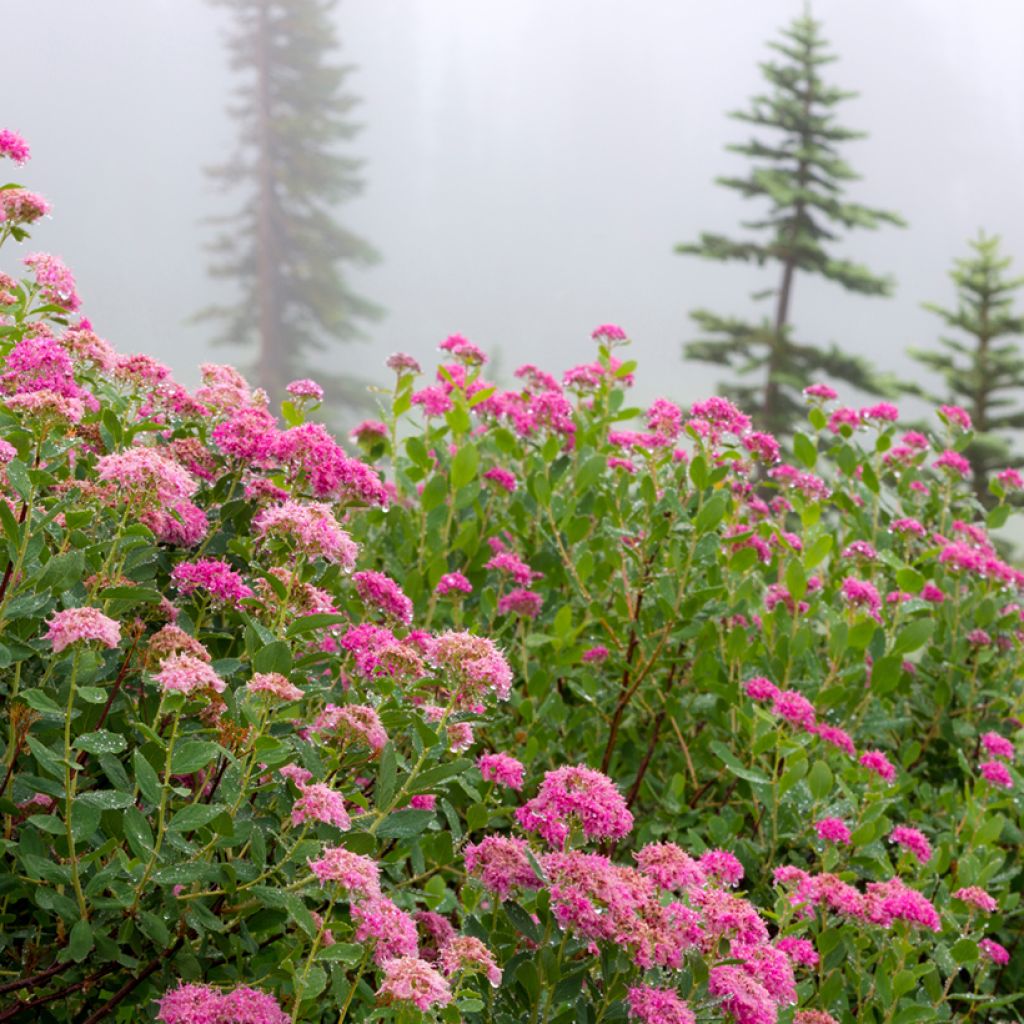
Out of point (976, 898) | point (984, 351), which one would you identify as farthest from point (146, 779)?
point (984, 351)

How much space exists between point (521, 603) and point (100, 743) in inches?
57.6

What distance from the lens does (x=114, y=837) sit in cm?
152

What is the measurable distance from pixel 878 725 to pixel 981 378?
15290mm

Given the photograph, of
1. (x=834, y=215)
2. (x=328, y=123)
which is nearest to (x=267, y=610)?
(x=834, y=215)

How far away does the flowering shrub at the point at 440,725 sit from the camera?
1.47 meters

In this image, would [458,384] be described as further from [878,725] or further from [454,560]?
[878,725]

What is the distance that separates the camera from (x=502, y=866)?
5.36 feet

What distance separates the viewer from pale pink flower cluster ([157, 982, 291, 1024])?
1.37 m

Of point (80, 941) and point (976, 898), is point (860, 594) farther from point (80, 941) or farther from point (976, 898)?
point (80, 941)

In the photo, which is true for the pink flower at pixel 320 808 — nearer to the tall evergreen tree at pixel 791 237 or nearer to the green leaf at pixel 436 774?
the green leaf at pixel 436 774

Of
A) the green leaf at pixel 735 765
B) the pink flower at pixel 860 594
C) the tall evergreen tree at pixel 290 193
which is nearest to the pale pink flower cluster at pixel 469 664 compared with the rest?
the green leaf at pixel 735 765

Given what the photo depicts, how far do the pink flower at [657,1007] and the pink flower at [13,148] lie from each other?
2.11 metres

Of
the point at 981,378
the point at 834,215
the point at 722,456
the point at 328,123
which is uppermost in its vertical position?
the point at 328,123

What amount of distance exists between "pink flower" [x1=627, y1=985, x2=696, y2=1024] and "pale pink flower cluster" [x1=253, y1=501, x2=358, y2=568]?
2.47ft
